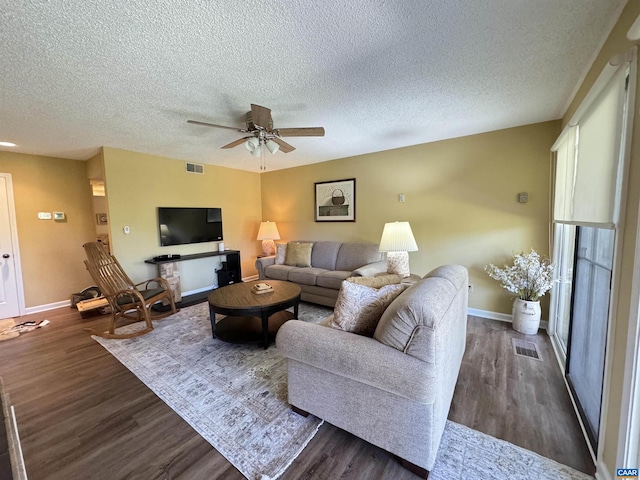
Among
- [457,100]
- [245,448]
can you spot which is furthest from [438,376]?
[457,100]

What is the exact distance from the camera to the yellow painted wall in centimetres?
392

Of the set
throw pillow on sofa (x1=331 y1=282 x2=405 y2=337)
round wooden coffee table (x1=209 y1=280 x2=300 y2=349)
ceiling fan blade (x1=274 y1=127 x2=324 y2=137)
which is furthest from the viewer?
round wooden coffee table (x1=209 y1=280 x2=300 y2=349)

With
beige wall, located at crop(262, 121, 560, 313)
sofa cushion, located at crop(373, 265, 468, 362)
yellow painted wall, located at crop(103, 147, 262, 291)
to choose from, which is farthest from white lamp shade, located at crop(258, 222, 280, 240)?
sofa cushion, located at crop(373, 265, 468, 362)

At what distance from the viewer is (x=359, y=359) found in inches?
55.8

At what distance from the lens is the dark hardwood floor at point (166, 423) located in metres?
1.45

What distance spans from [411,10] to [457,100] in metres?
1.35

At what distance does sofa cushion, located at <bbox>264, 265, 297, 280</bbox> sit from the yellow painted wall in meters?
1.39

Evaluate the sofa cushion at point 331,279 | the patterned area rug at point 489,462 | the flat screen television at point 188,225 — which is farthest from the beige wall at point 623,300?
the flat screen television at point 188,225

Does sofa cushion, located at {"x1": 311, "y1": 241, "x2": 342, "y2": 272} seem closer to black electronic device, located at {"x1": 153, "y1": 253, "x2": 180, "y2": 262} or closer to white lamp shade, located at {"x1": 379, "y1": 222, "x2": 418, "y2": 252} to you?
white lamp shade, located at {"x1": 379, "y1": 222, "x2": 418, "y2": 252}

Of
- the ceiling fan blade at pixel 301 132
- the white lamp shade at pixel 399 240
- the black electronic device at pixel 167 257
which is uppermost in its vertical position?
the ceiling fan blade at pixel 301 132

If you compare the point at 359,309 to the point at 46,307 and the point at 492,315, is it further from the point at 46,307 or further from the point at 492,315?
the point at 46,307

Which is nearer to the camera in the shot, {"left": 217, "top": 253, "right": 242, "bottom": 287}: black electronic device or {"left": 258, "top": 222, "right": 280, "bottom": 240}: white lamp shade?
{"left": 217, "top": 253, "right": 242, "bottom": 287}: black electronic device

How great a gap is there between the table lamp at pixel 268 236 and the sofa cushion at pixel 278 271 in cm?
82

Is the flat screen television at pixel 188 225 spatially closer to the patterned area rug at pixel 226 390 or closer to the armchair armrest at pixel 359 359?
the patterned area rug at pixel 226 390
